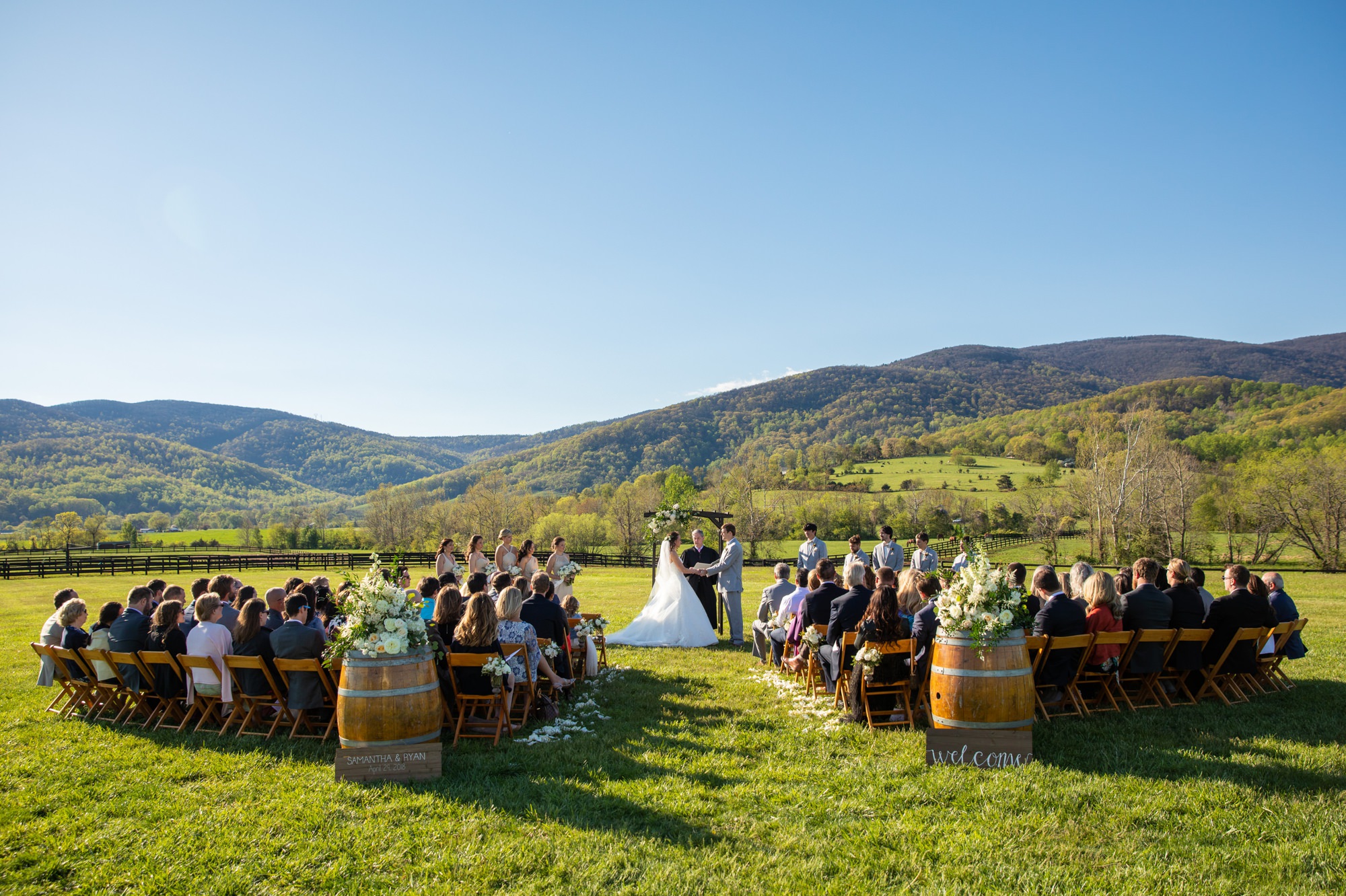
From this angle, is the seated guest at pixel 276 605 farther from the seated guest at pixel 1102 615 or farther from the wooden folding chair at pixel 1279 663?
the wooden folding chair at pixel 1279 663

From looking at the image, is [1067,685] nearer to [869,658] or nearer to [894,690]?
[894,690]

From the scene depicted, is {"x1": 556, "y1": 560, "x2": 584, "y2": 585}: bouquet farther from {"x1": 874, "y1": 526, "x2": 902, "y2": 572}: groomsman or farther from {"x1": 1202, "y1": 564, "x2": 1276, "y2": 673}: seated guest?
{"x1": 1202, "y1": 564, "x2": 1276, "y2": 673}: seated guest

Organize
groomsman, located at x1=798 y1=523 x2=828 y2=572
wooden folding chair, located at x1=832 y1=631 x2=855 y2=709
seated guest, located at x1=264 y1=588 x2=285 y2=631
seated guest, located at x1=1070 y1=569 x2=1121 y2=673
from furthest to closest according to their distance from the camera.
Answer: groomsman, located at x1=798 y1=523 x2=828 y2=572, seated guest, located at x1=264 y1=588 x2=285 y2=631, wooden folding chair, located at x1=832 y1=631 x2=855 y2=709, seated guest, located at x1=1070 y1=569 x2=1121 y2=673

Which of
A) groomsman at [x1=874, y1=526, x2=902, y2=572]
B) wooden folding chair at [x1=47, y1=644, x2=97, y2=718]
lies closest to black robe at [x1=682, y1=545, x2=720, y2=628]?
groomsman at [x1=874, y1=526, x2=902, y2=572]

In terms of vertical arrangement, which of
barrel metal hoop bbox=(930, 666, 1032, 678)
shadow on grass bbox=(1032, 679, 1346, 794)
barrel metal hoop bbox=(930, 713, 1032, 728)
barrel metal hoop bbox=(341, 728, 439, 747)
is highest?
barrel metal hoop bbox=(930, 666, 1032, 678)

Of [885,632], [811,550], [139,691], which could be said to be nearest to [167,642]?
[139,691]

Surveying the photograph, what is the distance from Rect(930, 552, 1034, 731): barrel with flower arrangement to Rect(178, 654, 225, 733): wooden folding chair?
6.96 meters

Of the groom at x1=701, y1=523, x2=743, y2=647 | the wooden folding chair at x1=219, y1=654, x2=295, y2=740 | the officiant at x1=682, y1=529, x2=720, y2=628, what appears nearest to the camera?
the wooden folding chair at x1=219, y1=654, x2=295, y2=740

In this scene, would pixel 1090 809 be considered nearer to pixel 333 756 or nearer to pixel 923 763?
pixel 923 763

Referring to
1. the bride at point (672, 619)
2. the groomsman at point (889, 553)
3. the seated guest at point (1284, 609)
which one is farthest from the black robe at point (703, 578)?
the seated guest at point (1284, 609)

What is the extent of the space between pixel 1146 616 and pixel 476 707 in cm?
727

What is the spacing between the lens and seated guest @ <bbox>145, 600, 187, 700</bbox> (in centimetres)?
744

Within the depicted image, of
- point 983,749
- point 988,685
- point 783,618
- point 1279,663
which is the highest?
point 988,685

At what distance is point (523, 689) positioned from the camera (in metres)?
7.65
